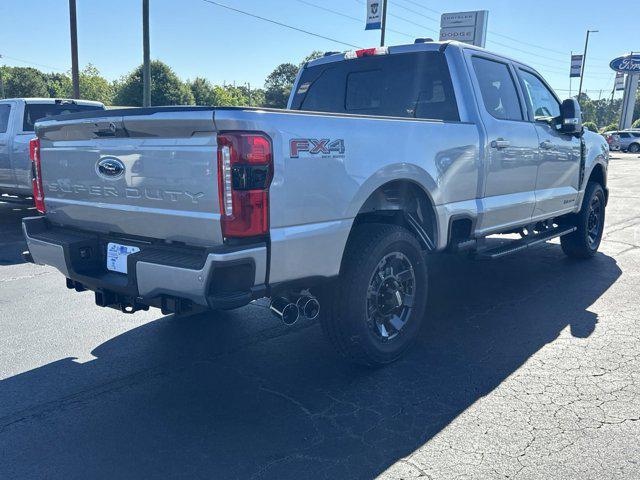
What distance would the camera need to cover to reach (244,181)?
2773mm

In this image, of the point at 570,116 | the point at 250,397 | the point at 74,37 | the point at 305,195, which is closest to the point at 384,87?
the point at 570,116

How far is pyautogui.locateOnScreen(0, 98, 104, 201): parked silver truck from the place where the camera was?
9.27m

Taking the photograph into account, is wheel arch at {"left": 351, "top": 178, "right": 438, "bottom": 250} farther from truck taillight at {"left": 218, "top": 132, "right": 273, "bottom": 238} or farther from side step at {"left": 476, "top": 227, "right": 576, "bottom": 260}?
truck taillight at {"left": 218, "top": 132, "right": 273, "bottom": 238}

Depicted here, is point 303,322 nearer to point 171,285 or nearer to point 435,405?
point 435,405

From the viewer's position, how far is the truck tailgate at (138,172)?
2.84 m

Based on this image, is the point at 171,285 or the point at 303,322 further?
the point at 303,322

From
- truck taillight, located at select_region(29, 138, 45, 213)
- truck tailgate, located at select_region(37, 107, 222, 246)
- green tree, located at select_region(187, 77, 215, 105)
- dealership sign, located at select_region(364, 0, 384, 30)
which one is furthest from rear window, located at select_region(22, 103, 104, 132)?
green tree, located at select_region(187, 77, 215, 105)

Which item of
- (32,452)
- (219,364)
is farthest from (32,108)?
Result: (32,452)

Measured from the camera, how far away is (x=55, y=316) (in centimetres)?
486

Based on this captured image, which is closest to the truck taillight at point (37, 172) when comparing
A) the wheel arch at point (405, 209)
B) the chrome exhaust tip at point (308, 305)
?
the chrome exhaust tip at point (308, 305)

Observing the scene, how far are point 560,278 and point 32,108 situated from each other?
27.8 ft

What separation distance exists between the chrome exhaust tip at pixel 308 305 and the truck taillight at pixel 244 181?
61 centimetres

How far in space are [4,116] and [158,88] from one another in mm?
68956

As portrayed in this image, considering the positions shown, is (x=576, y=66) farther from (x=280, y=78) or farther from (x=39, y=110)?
(x=280, y=78)
